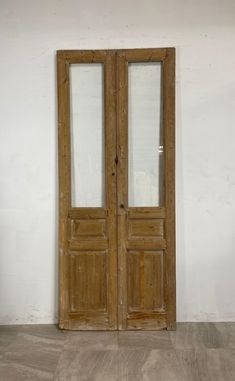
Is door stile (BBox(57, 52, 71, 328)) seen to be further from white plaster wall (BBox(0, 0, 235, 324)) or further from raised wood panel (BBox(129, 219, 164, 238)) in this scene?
raised wood panel (BBox(129, 219, 164, 238))

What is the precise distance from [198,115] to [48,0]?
4.86 ft

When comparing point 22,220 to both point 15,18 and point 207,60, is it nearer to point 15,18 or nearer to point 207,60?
point 15,18

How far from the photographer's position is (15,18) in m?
3.00

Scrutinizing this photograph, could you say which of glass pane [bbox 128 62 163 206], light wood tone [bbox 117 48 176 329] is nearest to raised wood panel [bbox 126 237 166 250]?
light wood tone [bbox 117 48 176 329]

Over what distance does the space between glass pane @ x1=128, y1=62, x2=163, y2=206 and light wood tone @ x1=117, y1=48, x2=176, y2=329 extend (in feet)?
0.23

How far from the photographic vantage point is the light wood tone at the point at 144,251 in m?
2.96

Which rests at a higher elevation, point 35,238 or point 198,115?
point 198,115

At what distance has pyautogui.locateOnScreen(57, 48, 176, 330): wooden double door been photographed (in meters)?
2.96

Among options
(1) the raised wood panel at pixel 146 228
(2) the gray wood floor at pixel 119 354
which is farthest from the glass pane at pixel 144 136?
(2) the gray wood floor at pixel 119 354

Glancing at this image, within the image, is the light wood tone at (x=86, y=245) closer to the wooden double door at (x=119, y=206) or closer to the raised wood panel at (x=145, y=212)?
the wooden double door at (x=119, y=206)

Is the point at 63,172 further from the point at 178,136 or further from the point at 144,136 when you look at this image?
the point at 178,136

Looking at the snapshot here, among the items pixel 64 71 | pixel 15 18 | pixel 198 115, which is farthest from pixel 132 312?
pixel 15 18

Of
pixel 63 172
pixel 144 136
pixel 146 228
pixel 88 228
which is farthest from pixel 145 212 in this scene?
pixel 63 172

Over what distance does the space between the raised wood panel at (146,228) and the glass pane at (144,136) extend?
147mm
